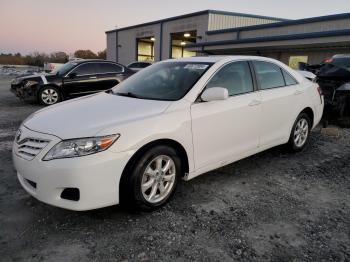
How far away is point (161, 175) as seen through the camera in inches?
123

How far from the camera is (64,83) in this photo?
32.4 feet

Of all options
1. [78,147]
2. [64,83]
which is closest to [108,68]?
[64,83]

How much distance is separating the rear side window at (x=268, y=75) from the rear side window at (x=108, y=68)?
6970 millimetres

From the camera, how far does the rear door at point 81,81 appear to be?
9906 millimetres

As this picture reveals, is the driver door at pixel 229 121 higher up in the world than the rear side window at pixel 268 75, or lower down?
lower down

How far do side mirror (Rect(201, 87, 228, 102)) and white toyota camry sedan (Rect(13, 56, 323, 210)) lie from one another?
0.01 meters

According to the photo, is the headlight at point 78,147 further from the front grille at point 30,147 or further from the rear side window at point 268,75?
the rear side window at point 268,75

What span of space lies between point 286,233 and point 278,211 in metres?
0.42

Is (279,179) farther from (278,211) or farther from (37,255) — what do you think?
(37,255)

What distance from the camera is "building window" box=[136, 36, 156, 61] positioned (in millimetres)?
34312

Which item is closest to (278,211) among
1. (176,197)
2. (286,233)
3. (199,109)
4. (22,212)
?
(286,233)

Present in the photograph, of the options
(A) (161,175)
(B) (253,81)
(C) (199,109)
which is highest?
(B) (253,81)

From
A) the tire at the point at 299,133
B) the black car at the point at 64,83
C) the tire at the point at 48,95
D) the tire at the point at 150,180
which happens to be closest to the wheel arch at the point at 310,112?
the tire at the point at 299,133

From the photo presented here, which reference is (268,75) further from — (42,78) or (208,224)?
(42,78)
